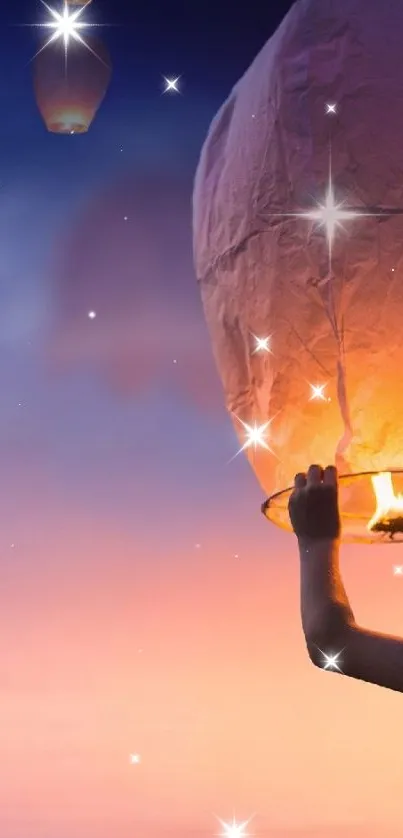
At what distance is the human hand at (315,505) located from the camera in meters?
1.16

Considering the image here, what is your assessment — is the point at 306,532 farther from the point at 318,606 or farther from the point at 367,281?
the point at 367,281

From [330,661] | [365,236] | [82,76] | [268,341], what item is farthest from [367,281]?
[82,76]

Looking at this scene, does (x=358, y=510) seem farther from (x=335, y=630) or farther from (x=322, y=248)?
(x=322, y=248)

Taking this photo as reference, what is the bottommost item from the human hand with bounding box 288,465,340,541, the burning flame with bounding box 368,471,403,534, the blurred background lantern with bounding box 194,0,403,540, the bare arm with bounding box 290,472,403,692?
the bare arm with bounding box 290,472,403,692

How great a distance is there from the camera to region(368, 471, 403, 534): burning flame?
1119 millimetres

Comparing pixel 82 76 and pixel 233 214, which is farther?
pixel 82 76

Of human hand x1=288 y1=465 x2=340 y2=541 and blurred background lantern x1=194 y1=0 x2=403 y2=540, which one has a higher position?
blurred background lantern x1=194 y1=0 x2=403 y2=540

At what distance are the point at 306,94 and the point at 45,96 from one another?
1.23 m

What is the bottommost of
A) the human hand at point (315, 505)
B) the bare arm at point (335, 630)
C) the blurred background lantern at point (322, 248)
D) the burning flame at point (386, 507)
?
the bare arm at point (335, 630)

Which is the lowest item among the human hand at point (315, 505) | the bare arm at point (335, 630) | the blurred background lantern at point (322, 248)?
the bare arm at point (335, 630)

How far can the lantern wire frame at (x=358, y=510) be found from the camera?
1.14m

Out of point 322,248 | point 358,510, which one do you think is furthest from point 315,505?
point 322,248

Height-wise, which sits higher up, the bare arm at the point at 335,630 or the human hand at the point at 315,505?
the human hand at the point at 315,505

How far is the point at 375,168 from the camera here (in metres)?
1.12
